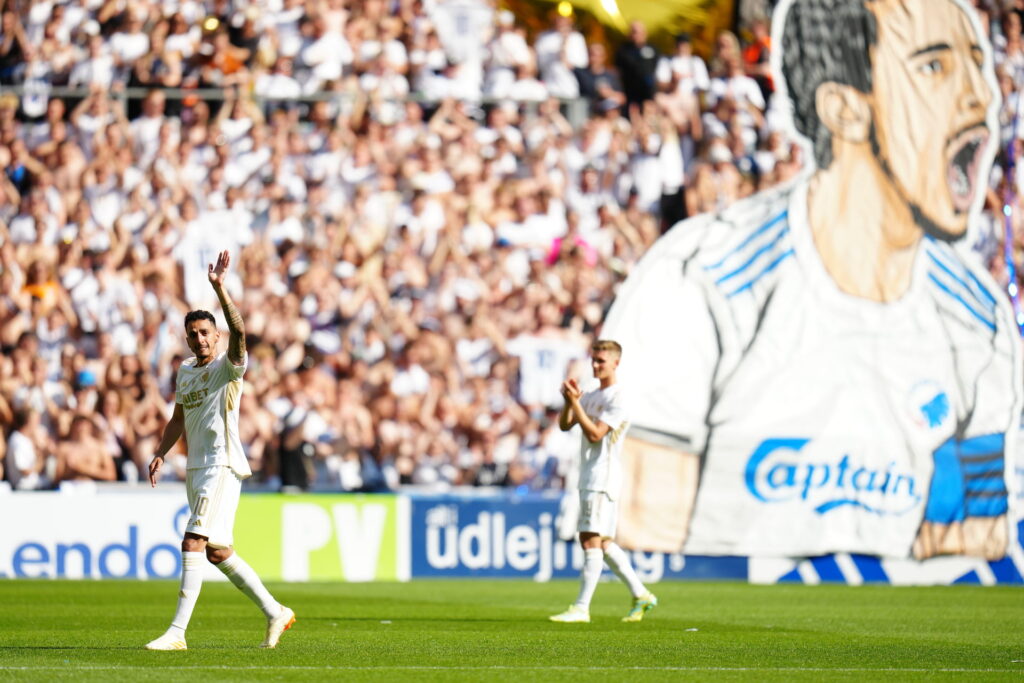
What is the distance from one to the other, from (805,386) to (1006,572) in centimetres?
346

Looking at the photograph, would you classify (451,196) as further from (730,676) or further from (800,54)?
(730,676)

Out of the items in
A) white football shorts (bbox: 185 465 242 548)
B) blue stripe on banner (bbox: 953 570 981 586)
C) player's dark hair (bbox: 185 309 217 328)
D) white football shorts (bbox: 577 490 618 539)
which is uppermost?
player's dark hair (bbox: 185 309 217 328)

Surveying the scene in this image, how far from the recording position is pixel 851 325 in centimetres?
2173

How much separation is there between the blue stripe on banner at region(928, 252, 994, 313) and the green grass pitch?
594cm

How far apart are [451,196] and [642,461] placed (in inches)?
177

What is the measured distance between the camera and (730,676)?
27.6 feet

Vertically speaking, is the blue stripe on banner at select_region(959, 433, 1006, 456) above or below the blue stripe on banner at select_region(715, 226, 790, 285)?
below

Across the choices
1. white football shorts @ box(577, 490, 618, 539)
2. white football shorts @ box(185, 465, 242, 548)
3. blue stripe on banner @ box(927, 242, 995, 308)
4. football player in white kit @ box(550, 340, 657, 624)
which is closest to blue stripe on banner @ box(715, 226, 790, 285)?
blue stripe on banner @ box(927, 242, 995, 308)

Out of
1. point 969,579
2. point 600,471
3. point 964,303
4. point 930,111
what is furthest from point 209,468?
point 930,111

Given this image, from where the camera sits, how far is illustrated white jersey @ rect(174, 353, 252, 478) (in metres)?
9.30

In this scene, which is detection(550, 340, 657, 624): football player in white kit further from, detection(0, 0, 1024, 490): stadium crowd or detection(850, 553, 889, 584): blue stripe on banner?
detection(850, 553, 889, 584): blue stripe on banner

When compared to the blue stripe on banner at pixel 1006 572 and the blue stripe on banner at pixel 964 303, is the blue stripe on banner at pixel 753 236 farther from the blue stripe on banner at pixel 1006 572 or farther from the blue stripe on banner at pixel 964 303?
the blue stripe on banner at pixel 1006 572

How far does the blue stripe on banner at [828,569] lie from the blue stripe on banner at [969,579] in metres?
1.55

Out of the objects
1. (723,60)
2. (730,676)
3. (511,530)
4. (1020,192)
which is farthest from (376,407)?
(730,676)
